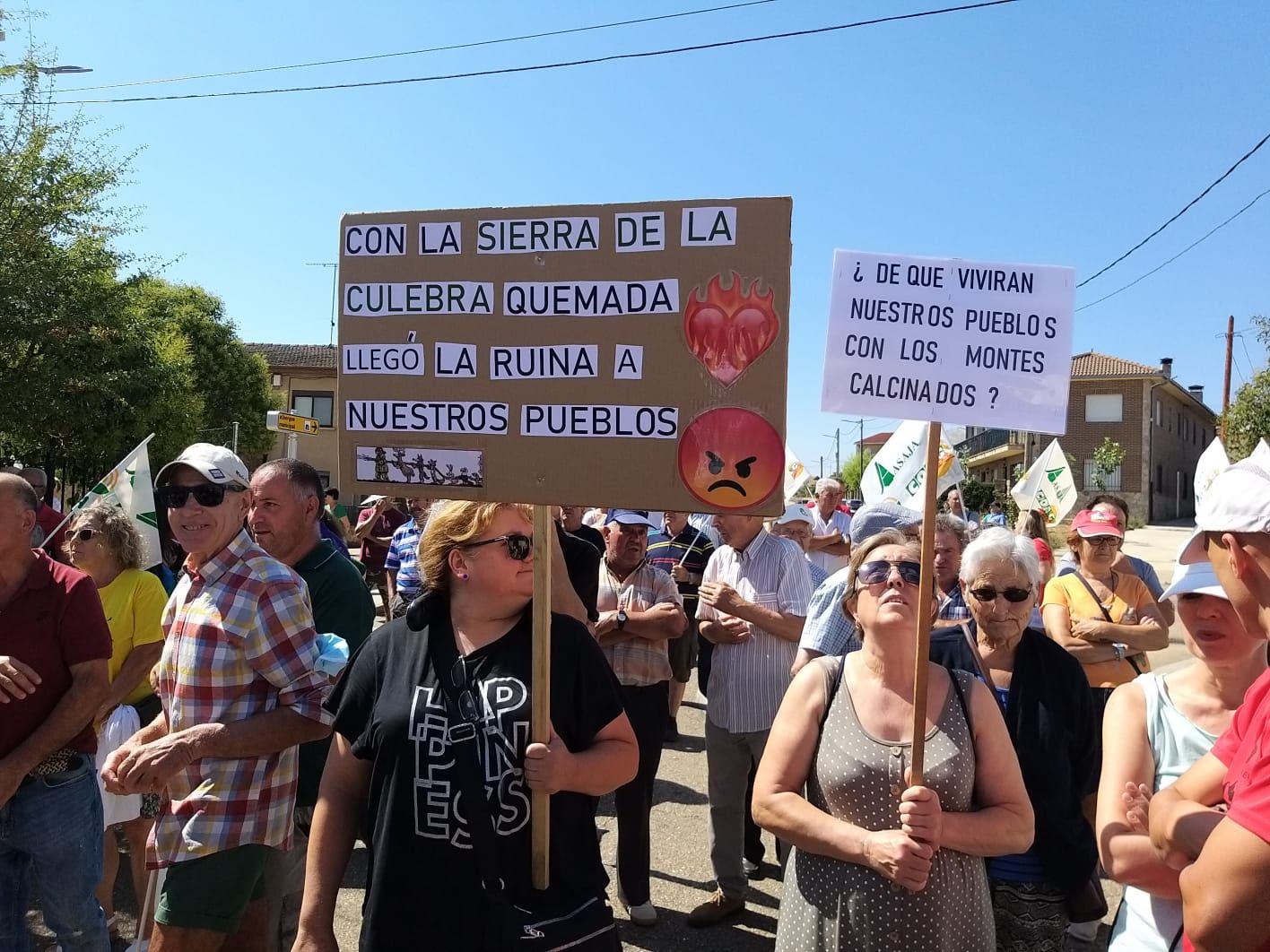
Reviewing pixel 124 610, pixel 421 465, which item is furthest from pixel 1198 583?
pixel 124 610

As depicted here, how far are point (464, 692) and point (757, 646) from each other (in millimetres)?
2785

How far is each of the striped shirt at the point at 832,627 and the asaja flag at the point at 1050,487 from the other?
267 inches

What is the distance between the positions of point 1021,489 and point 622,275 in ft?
30.1

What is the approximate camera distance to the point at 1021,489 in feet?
34.0

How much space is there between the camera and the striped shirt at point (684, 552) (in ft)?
20.2

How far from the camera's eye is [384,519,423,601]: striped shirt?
186 inches

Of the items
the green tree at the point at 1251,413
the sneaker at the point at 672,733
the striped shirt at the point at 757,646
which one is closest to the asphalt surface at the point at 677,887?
the sneaker at the point at 672,733

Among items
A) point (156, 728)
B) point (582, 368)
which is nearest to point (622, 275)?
point (582, 368)

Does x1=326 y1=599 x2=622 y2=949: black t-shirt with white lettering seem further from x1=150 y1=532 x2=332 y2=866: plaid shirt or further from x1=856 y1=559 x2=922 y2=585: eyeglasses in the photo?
x1=856 y1=559 x2=922 y2=585: eyeglasses

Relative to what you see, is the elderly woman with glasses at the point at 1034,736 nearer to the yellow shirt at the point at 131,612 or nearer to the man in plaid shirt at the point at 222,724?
the man in plaid shirt at the point at 222,724

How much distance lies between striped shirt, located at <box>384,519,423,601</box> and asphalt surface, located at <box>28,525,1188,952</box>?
61.3 inches

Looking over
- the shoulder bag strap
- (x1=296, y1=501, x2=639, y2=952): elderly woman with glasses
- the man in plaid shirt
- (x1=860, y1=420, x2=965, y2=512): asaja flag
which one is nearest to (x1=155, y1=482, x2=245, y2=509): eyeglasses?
the man in plaid shirt

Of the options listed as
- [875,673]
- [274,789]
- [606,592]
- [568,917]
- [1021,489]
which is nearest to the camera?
Result: [568,917]

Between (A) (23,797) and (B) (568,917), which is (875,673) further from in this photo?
(A) (23,797)
